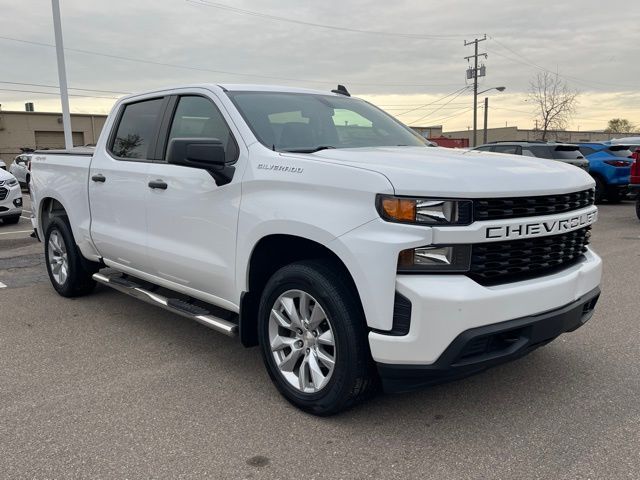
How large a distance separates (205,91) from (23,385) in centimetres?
232

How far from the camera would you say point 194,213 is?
3893 millimetres

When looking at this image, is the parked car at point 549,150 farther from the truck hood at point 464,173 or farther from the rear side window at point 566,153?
the truck hood at point 464,173

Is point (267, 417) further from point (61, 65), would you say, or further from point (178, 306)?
point (61, 65)

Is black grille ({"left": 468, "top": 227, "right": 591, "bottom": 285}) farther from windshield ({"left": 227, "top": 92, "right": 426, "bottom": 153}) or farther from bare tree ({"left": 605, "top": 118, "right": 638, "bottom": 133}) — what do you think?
bare tree ({"left": 605, "top": 118, "right": 638, "bottom": 133})

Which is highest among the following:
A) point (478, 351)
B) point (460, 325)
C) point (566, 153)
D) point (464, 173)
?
point (566, 153)

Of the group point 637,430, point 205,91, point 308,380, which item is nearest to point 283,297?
point 308,380

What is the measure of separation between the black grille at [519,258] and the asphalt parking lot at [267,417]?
85cm

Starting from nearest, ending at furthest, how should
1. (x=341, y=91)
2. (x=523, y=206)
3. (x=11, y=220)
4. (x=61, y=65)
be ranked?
(x=523, y=206)
(x=341, y=91)
(x=11, y=220)
(x=61, y=65)

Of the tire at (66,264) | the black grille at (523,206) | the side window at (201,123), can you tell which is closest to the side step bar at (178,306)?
the tire at (66,264)

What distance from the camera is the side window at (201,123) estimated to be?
12.4 feet

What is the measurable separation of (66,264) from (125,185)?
1.75 m

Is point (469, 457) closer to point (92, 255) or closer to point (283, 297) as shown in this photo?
point (283, 297)

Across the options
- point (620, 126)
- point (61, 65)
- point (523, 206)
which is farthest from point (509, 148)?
point (620, 126)

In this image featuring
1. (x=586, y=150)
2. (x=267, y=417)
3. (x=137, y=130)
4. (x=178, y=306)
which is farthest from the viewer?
(x=586, y=150)
